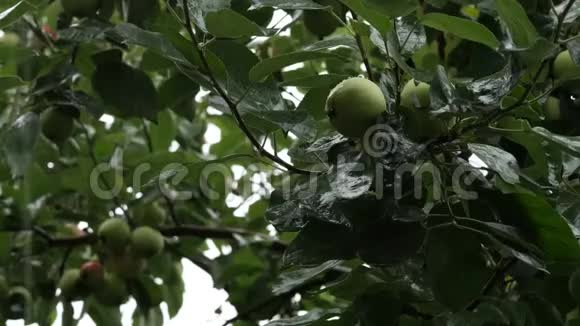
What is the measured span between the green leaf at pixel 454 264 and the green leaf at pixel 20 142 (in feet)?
2.62

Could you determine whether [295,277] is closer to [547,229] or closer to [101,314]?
[547,229]

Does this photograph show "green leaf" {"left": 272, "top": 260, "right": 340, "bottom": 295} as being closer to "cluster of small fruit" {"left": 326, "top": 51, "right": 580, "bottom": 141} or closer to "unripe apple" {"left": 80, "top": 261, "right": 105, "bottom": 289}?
"cluster of small fruit" {"left": 326, "top": 51, "right": 580, "bottom": 141}

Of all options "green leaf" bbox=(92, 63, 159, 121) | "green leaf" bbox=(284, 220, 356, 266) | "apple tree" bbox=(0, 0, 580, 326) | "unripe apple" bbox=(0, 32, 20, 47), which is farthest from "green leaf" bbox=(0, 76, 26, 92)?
"green leaf" bbox=(284, 220, 356, 266)

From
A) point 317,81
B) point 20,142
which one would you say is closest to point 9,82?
point 20,142

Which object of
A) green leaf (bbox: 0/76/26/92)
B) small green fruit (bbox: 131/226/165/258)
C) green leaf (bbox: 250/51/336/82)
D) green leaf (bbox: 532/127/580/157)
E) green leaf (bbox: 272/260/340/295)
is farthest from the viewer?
small green fruit (bbox: 131/226/165/258)

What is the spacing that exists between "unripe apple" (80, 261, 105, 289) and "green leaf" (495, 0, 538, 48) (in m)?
1.27

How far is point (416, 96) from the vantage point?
1.14 meters

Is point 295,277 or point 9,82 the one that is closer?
point 295,277

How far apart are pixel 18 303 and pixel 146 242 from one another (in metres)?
0.33

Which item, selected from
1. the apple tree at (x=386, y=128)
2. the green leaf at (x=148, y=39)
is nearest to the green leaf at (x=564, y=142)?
the apple tree at (x=386, y=128)

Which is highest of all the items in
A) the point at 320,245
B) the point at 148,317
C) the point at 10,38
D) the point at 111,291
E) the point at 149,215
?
the point at 10,38

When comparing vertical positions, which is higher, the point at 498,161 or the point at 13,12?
the point at 13,12

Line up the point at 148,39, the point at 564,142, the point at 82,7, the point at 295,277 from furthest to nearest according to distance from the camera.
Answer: the point at 82,7 < the point at 295,277 < the point at 148,39 < the point at 564,142

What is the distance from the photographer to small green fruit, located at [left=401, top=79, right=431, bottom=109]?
3.71 ft
